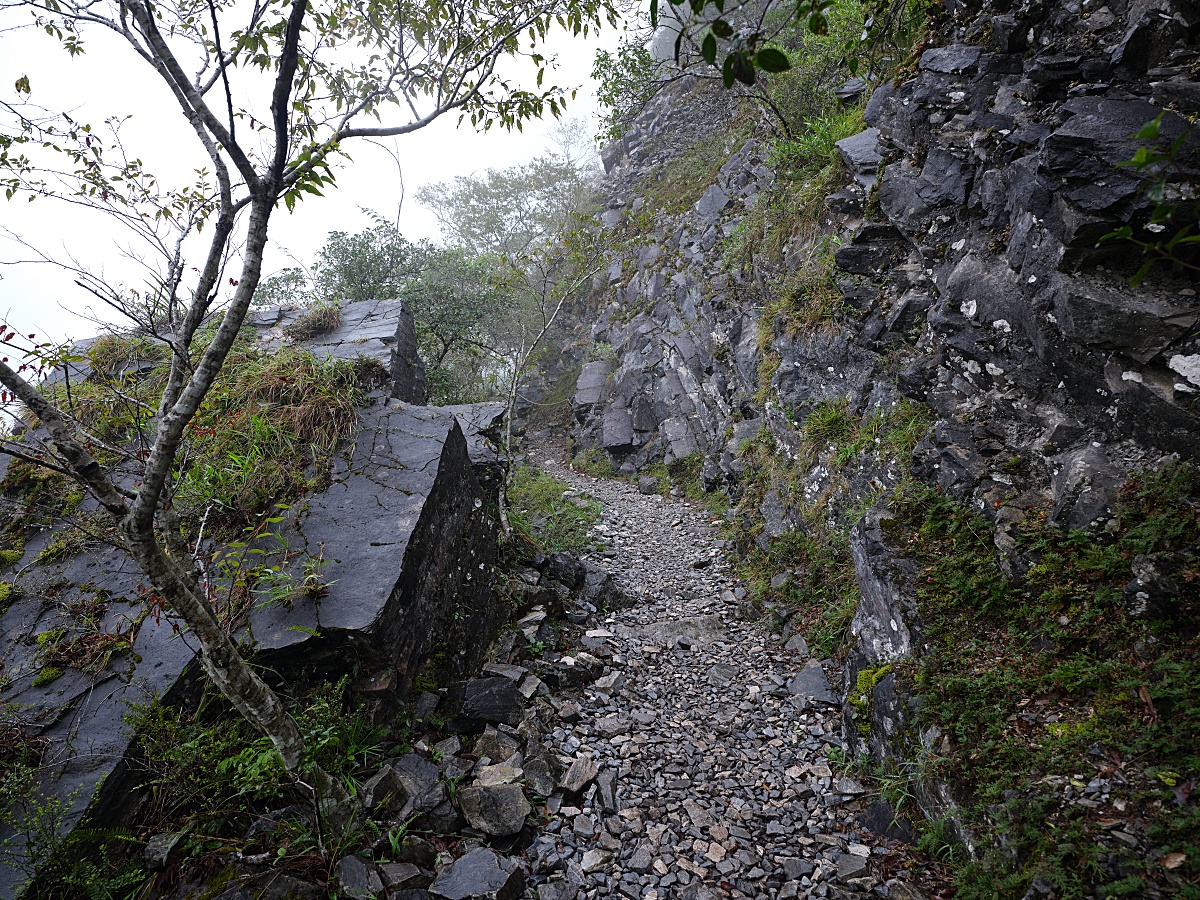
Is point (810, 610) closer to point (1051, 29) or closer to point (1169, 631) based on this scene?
point (1169, 631)

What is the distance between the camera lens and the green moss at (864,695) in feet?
17.0

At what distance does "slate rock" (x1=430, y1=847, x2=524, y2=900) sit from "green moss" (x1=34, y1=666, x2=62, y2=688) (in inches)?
132

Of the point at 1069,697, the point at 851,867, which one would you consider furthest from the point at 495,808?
the point at 1069,697

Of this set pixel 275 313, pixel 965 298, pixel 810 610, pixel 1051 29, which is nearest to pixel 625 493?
pixel 810 610

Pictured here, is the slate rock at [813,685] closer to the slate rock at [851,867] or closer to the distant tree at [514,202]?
the slate rock at [851,867]

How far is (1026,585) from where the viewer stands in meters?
4.49

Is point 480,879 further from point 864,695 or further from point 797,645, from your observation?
point 797,645

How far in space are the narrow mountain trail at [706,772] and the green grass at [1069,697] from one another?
1042 millimetres

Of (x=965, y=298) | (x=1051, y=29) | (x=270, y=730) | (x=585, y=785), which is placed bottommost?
(x=585, y=785)

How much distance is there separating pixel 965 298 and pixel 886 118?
327cm

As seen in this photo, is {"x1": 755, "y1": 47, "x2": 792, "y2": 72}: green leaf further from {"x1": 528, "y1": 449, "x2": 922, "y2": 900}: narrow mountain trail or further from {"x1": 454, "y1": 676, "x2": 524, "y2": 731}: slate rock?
{"x1": 454, "y1": 676, "x2": 524, "y2": 731}: slate rock

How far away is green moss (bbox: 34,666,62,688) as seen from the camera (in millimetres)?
4185

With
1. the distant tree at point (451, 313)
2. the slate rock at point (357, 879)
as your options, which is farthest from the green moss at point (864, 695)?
the distant tree at point (451, 313)

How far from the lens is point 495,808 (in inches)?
173
